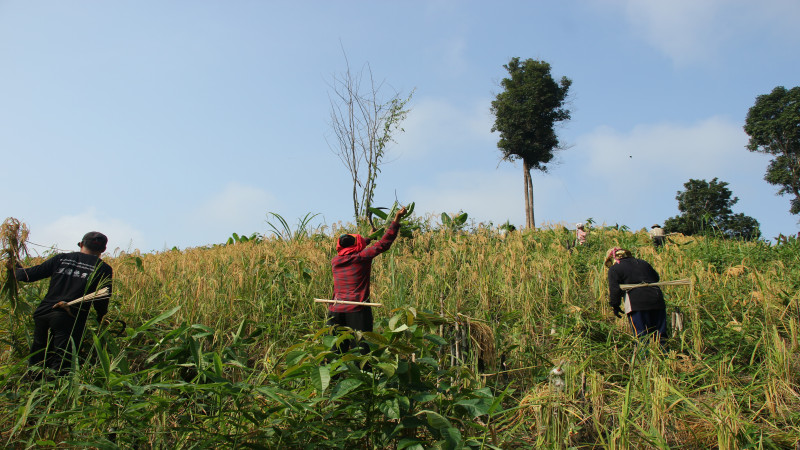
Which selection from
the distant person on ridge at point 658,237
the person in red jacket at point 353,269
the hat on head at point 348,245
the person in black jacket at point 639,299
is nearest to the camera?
the person in red jacket at point 353,269

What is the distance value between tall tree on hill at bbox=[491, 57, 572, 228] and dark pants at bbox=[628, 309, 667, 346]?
63.1 feet

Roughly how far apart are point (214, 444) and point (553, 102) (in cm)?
2491

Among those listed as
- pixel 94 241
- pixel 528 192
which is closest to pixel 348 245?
pixel 94 241

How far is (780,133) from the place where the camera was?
95.3 feet

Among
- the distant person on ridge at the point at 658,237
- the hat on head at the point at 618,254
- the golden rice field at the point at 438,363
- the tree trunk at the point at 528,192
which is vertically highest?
the tree trunk at the point at 528,192

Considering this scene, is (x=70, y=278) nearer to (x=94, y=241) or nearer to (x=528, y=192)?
(x=94, y=241)

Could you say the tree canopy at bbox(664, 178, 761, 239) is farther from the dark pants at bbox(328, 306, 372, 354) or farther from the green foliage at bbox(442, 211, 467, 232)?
the dark pants at bbox(328, 306, 372, 354)

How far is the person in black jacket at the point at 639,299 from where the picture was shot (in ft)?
17.3

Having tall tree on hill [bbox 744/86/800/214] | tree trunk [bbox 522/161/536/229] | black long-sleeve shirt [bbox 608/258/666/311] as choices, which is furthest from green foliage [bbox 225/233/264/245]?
tall tree on hill [bbox 744/86/800/214]

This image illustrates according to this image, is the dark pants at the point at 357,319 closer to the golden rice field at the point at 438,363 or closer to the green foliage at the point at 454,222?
the golden rice field at the point at 438,363

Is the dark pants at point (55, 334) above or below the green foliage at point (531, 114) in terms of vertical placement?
below

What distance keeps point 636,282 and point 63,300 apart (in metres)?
5.51

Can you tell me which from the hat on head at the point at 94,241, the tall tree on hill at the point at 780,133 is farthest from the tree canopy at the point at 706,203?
the hat on head at the point at 94,241

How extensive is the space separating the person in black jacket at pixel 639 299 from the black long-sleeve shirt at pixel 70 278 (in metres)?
4.99
